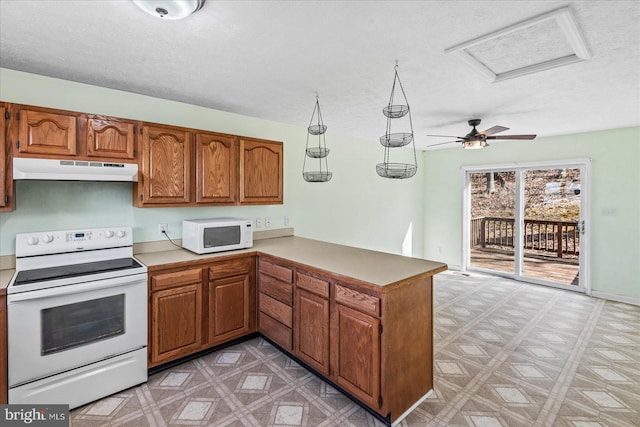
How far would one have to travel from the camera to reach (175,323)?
249 centimetres

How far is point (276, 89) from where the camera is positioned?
8.98 feet

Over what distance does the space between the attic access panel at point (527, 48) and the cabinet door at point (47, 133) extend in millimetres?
2663

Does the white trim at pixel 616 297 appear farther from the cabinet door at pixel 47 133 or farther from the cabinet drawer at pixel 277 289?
the cabinet door at pixel 47 133

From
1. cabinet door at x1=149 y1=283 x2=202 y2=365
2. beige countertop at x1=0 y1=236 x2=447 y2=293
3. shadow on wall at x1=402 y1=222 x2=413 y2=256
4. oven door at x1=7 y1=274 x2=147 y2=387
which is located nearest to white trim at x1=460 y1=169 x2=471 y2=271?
shadow on wall at x1=402 y1=222 x2=413 y2=256

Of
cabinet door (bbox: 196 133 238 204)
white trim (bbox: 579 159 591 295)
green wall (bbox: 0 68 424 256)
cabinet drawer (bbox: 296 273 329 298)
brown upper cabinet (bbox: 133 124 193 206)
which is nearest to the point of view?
cabinet drawer (bbox: 296 273 329 298)

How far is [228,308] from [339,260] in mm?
1143

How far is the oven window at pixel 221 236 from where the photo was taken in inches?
108

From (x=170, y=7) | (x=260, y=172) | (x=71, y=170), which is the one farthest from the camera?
(x=260, y=172)

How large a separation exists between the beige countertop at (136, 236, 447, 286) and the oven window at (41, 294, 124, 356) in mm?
381

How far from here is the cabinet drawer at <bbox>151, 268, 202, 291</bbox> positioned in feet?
7.81

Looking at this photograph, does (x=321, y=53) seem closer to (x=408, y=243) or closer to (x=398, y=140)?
(x=398, y=140)

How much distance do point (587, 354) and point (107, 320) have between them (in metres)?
4.03

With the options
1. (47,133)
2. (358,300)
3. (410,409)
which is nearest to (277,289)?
(358,300)

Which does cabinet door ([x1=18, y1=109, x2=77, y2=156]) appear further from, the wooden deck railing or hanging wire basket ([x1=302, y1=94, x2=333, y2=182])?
the wooden deck railing
